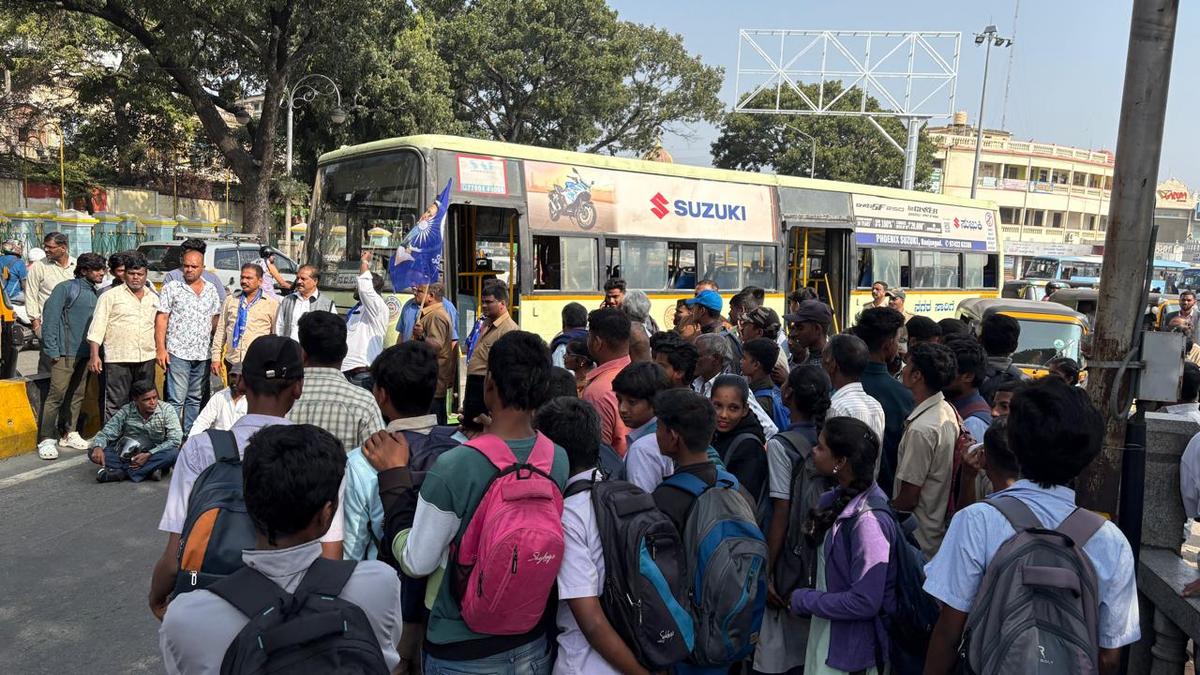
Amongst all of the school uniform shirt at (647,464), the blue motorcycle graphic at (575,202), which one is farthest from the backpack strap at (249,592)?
the blue motorcycle graphic at (575,202)

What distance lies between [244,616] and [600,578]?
3.20ft

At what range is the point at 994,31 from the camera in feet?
94.7

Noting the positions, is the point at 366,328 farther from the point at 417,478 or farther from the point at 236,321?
the point at 417,478

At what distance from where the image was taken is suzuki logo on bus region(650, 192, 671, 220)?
11500mm

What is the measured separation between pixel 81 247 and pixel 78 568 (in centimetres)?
1901

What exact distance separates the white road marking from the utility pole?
284 inches

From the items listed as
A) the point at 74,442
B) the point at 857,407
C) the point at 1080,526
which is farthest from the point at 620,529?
the point at 74,442

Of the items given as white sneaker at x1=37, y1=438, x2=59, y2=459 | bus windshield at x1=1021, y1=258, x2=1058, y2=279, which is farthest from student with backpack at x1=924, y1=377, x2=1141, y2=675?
bus windshield at x1=1021, y1=258, x2=1058, y2=279

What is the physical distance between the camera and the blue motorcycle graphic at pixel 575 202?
10391mm

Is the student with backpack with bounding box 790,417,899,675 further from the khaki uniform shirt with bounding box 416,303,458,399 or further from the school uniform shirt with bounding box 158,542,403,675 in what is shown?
the khaki uniform shirt with bounding box 416,303,458,399

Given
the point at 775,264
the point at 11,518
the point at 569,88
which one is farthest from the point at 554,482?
the point at 569,88

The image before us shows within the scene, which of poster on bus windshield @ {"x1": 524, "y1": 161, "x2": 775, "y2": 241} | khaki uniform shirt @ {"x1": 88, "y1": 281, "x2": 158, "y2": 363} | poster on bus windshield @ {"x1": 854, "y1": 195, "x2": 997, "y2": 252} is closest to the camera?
khaki uniform shirt @ {"x1": 88, "y1": 281, "x2": 158, "y2": 363}

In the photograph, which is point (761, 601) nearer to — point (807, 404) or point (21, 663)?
point (807, 404)

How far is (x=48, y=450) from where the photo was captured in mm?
7211
